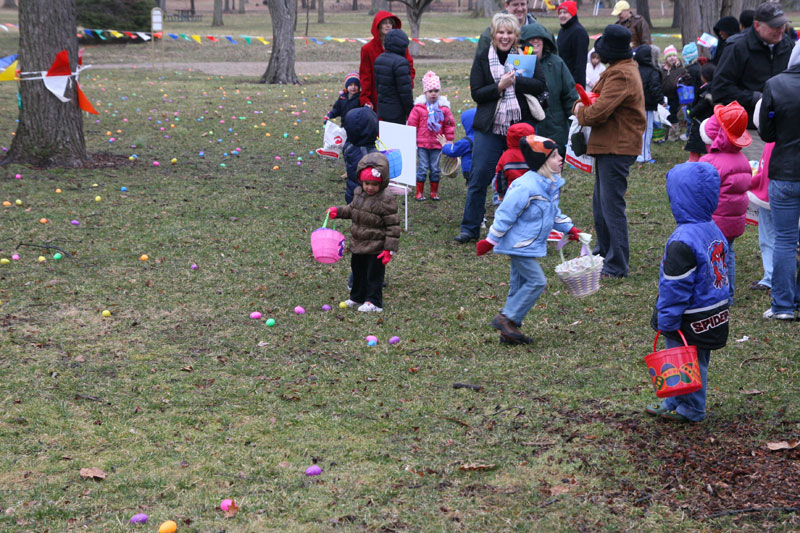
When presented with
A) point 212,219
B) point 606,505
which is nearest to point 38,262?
point 212,219

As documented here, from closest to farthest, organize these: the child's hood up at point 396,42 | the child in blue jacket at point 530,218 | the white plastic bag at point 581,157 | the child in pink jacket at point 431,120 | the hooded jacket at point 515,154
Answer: the child in blue jacket at point 530,218, the hooded jacket at point 515,154, the white plastic bag at point 581,157, the child's hood up at point 396,42, the child in pink jacket at point 431,120

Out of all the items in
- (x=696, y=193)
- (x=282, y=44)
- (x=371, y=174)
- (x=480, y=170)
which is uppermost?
(x=282, y=44)

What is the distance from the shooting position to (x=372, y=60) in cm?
976

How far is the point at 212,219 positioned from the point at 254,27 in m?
38.8

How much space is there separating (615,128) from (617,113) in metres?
0.13

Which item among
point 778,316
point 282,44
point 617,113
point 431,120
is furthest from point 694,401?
point 282,44

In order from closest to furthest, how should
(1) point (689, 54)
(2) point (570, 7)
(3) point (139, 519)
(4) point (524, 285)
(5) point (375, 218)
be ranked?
(3) point (139, 519)
(4) point (524, 285)
(5) point (375, 218)
(2) point (570, 7)
(1) point (689, 54)

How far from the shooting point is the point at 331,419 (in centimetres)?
486

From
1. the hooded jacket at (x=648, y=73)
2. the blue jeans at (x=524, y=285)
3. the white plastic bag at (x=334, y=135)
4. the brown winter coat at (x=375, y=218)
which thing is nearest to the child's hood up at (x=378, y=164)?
the brown winter coat at (x=375, y=218)

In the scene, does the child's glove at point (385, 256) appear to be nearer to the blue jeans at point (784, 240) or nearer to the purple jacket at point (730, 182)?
the purple jacket at point (730, 182)

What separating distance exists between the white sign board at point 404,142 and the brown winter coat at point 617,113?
77.1 inches

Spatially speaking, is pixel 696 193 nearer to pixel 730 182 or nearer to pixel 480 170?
pixel 730 182

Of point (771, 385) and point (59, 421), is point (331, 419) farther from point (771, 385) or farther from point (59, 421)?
point (771, 385)

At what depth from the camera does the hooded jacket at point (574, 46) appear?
9.59m
